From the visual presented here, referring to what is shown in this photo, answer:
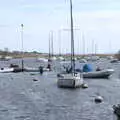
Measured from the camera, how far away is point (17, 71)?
131125mm

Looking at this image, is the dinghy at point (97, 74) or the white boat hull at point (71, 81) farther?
the dinghy at point (97, 74)

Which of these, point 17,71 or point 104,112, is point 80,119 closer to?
point 104,112

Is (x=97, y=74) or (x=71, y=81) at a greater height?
(x=97, y=74)

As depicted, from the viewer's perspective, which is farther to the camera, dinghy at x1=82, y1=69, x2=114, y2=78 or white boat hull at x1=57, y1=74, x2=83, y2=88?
dinghy at x1=82, y1=69, x2=114, y2=78

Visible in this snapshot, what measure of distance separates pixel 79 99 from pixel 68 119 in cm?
1689

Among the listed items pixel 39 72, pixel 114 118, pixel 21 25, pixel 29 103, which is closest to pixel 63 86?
pixel 29 103

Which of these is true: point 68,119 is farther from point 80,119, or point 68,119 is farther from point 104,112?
point 104,112

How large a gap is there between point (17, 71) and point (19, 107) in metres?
82.4

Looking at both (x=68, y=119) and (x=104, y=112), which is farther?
(x=104, y=112)

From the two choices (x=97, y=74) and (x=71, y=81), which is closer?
(x=71, y=81)

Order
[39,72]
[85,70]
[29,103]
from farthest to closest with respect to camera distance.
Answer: [39,72] < [85,70] < [29,103]

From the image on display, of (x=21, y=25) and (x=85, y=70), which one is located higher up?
(x=21, y=25)

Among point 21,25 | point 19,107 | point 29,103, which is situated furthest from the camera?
point 21,25

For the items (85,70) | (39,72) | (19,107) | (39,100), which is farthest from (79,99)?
(39,72)
